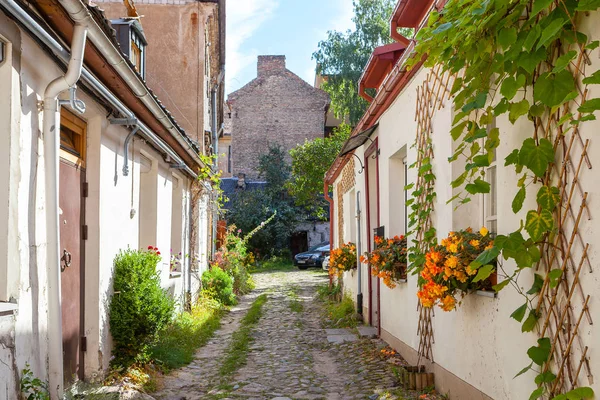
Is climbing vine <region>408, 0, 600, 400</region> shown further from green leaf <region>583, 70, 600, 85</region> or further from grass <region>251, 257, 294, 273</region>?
grass <region>251, 257, 294, 273</region>

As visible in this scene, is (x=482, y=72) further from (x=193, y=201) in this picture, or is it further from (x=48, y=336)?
(x=193, y=201)

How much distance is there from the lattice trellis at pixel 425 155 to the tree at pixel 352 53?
77.5ft

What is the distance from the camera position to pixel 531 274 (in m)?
3.75

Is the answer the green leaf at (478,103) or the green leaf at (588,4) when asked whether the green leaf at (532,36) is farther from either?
the green leaf at (478,103)

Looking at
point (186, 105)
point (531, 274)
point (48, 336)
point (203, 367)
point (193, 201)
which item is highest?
point (186, 105)

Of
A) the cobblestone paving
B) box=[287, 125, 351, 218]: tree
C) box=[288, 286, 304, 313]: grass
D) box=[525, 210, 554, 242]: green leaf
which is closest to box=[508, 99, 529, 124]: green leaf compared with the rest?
box=[525, 210, 554, 242]: green leaf

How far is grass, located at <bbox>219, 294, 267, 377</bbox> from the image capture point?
769 centimetres

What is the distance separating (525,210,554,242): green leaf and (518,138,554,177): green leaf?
0.21m

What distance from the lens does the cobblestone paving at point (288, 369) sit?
21.0ft


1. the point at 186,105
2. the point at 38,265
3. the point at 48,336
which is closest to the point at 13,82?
the point at 38,265

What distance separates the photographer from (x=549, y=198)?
3.35 metres

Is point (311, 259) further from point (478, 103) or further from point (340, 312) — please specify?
point (478, 103)

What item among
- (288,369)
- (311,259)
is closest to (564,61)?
(288,369)

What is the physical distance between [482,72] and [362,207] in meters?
6.81
